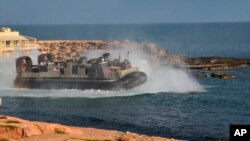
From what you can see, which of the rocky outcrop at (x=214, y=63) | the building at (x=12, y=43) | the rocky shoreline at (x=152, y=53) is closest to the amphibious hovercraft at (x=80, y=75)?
the building at (x=12, y=43)

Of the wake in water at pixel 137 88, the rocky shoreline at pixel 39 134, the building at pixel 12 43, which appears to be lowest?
the rocky shoreline at pixel 39 134

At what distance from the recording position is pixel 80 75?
4688 centimetres

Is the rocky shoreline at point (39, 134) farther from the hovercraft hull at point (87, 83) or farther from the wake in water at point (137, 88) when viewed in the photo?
the hovercraft hull at point (87, 83)

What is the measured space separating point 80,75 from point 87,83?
95 centimetres

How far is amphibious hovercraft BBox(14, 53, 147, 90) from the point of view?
46.3 meters

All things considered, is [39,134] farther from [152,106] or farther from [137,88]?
[137,88]

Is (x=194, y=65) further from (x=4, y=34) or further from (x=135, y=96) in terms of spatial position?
(x=135, y=96)

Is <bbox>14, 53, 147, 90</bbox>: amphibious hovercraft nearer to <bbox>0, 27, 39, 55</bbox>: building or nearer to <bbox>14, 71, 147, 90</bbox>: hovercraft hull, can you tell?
<bbox>14, 71, 147, 90</bbox>: hovercraft hull

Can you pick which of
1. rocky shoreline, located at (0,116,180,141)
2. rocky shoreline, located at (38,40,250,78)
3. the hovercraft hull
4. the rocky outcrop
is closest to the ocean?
the hovercraft hull

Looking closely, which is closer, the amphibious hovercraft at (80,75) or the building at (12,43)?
the amphibious hovercraft at (80,75)

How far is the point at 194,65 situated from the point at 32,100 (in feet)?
113

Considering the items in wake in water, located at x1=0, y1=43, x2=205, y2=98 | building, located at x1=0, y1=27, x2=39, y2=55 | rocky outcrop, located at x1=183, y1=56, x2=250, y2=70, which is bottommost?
wake in water, located at x1=0, y1=43, x2=205, y2=98

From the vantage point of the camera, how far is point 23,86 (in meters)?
49.0

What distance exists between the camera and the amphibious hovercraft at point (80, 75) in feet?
152
